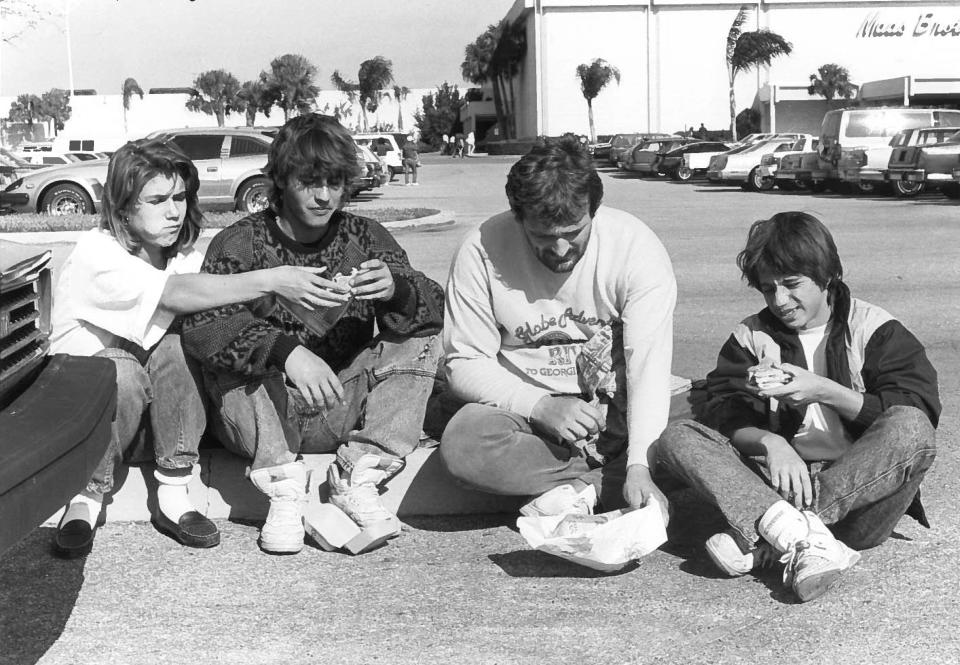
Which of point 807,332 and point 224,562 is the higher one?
point 807,332

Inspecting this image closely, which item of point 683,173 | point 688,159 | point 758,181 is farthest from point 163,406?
Answer: point 683,173

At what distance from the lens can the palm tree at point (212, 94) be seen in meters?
111

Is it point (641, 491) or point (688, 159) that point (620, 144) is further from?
point (641, 491)

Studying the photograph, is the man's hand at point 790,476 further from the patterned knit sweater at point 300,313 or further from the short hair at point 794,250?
the patterned knit sweater at point 300,313

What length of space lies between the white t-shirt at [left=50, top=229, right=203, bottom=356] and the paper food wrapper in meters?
1.44

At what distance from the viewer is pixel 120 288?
397 cm

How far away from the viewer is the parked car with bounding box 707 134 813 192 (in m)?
31.4

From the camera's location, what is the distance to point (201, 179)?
21.7m

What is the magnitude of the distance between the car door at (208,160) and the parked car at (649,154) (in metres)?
21.8

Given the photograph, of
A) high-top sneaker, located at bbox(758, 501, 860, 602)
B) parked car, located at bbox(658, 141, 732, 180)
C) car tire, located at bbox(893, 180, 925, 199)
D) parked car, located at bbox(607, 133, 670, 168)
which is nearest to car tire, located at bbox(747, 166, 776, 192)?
parked car, located at bbox(658, 141, 732, 180)

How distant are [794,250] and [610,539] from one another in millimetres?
1048

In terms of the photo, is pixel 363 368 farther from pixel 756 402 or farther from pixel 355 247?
pixel 756 402

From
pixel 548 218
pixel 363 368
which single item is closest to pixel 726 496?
pixel 548 218

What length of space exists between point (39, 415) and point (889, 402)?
7.90 ft
